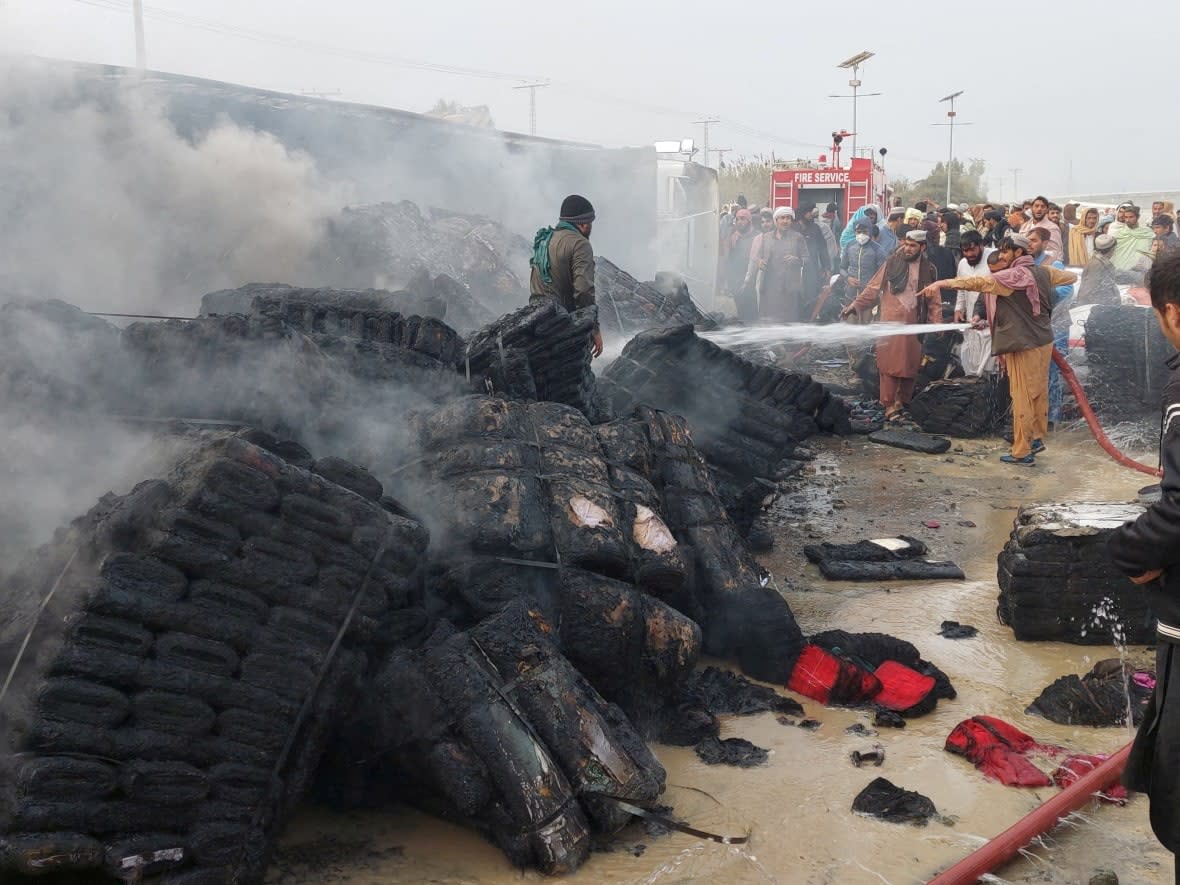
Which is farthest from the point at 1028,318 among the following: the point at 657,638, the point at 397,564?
the point at 397,564

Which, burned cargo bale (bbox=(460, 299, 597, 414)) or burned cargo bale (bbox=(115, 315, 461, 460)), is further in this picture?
burned cargo bale (bbox=(460, 299, 597, 414))

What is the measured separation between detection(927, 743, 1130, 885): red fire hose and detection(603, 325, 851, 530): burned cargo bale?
3410mm

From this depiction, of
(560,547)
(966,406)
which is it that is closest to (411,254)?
(966,406)

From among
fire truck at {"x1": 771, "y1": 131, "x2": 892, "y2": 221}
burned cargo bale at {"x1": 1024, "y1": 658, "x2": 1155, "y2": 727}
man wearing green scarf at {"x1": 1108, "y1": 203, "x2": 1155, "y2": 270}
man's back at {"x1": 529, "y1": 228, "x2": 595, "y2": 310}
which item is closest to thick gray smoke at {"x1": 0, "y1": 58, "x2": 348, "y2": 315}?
man's back at {"x1": 529, "y1": 228, "x2": 595, "y2": 310}

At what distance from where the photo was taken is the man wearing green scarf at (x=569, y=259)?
7191 millimetres

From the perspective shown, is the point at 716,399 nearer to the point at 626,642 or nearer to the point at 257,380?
the point at 626,642

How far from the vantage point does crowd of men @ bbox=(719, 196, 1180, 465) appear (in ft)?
29.7

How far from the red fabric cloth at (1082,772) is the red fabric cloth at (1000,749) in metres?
0.05

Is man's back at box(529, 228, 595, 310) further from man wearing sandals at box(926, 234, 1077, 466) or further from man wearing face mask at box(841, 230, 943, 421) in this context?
man wearing face mask at box(841, 230, 943, 421)

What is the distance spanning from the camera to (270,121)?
1320 centimetres

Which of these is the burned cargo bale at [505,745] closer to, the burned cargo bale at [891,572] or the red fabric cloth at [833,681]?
the red fabric cloth at [833,681]

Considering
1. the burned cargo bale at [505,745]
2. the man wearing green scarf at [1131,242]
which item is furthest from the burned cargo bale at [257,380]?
the man wearing green scarf at [1131,242]

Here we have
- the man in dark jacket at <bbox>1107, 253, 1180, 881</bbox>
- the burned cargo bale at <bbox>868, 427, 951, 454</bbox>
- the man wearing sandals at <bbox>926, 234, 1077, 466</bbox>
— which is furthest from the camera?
the burned cargo bale at <bbox>868, 427, 951, 454</bbox>

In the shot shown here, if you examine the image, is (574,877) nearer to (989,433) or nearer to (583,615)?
(583,615)
